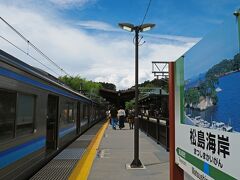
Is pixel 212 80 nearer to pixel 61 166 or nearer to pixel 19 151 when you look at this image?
A: pixel 19 151

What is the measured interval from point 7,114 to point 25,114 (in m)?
1.06

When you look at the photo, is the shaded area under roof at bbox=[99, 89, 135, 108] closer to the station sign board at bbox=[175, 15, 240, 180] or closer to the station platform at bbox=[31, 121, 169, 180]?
the station platform at bbox=[31, 121, 169, 180]

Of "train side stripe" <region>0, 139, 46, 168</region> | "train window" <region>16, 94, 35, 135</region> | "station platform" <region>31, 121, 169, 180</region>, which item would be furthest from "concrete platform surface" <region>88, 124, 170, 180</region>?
"train window" <region>16, 94, 35, 135</region>

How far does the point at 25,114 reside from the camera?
6.70m

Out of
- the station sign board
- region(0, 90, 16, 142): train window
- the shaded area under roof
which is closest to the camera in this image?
the station sign board

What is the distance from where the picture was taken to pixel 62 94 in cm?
1128

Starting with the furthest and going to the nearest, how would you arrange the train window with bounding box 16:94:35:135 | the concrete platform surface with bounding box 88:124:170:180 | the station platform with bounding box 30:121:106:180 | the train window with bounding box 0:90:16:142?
the station platform with bounding box 30:121:106:180, the concrete platform surface with bounding box 88:124:170:180, the train window with bounding box 16:94:35:135, the train window with bounding box 0:90:16:142

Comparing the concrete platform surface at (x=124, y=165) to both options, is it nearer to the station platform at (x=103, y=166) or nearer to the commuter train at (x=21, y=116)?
the station platform at (x=103, y=166)

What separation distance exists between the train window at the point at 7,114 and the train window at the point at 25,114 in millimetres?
258

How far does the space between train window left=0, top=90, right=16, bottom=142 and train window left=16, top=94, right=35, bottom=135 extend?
0.26m

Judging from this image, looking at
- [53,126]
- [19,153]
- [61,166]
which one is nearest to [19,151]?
[19,153]

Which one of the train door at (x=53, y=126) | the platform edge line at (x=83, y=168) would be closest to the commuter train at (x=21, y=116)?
the train door at (x=53, y=126)

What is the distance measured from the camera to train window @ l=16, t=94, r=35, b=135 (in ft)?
20.5

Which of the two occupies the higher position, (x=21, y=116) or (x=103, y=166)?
(x=21, y=116)
